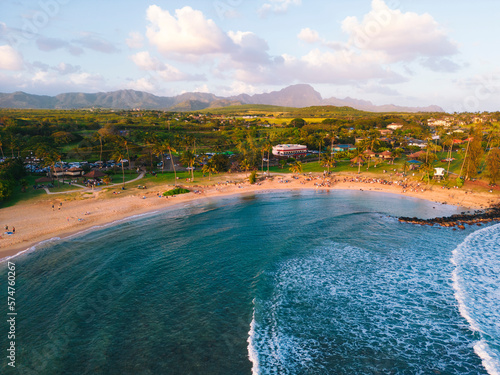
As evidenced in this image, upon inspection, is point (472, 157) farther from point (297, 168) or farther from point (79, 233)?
point (79, 233)

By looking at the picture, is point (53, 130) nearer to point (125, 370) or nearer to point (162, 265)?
point (162, 265)

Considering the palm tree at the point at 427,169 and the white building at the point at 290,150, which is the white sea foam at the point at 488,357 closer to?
the palm tree at the point at 427,169

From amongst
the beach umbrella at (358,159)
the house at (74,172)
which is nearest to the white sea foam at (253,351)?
the beach umbrella at (358,159)

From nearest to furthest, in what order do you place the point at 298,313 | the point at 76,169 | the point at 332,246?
the point at 298,313, the point at 332,246, the point at 76,169

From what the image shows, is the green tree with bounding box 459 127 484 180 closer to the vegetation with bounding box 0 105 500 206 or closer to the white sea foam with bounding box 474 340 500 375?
the vegetation with bounding box 0 105 500 206

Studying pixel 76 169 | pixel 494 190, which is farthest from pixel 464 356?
pixel 76 169
